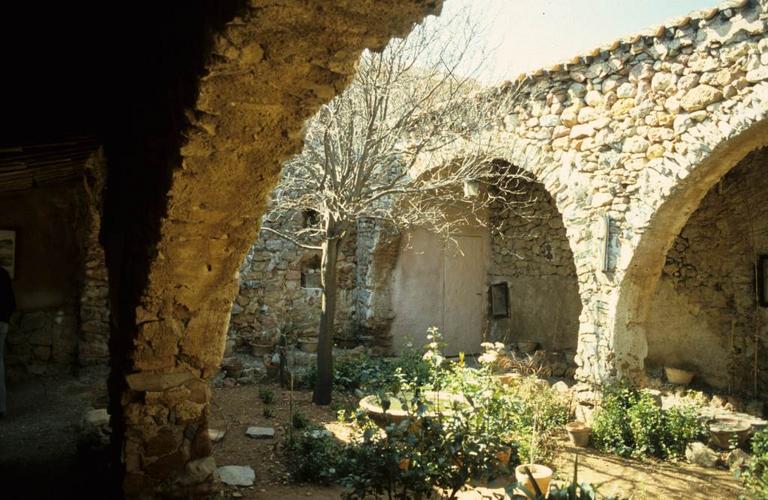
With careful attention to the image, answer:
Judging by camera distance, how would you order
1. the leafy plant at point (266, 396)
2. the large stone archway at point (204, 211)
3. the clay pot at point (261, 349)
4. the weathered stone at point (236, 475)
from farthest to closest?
the clay pot at point (261, 349)
the leafy plant at point (266, 396)
the weathered stone at point (236, 475)
the large stone archway at point (204, 211)

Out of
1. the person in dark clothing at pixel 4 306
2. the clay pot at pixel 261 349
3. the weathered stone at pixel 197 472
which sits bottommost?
the weathered stone at pixel 197 472

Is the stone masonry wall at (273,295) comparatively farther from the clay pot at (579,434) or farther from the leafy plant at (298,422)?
the clay pot at (579,434)

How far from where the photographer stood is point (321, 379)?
705 centimetres

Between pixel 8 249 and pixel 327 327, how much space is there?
3933 mm

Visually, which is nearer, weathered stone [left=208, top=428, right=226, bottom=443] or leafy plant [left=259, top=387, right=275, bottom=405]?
weathered stone [left=208, top=428, right=226, bottom=443]

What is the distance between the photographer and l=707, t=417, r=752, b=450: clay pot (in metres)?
5.82

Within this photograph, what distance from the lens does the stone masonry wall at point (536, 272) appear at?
961 centimetres

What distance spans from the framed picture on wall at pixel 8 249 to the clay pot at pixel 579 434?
673 cm

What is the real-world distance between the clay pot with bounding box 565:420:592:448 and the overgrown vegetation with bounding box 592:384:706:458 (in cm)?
10

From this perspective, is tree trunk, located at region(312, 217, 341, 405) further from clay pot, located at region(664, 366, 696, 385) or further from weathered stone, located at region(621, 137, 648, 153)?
clay pot, located at region(664, 366, 696, 385)

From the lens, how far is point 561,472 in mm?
5168

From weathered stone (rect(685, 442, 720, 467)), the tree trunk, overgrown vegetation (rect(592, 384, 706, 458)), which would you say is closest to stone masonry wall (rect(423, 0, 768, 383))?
overgrown vegetation (rect(592, 384, 706, 458))

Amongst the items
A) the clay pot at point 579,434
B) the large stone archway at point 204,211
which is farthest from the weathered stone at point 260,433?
the clay pot at point 579,434

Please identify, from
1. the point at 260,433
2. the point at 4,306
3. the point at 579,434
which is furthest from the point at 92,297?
the point at 579,434
